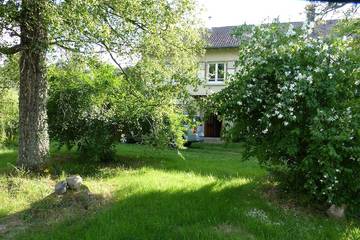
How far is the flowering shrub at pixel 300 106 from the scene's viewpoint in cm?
638

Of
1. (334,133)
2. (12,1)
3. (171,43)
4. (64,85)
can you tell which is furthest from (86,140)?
(334,133)

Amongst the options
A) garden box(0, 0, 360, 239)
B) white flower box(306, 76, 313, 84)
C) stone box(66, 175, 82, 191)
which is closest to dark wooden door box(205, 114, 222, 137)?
garden box(0, 0, 360, 239)

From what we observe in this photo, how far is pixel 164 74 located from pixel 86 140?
2.62 metres

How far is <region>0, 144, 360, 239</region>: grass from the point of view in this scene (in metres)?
5.91

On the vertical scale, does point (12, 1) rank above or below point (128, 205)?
above

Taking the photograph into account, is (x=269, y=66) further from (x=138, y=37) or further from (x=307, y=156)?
(x=138, y=37)

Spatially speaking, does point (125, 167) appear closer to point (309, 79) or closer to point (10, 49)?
point (10, 49)

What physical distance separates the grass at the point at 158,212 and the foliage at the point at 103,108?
1716mm

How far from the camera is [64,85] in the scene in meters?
10.7

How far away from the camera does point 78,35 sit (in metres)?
8.59

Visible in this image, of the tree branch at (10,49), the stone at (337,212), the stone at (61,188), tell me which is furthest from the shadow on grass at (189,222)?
the tree branch at (10,49)

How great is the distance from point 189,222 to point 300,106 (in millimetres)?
2529

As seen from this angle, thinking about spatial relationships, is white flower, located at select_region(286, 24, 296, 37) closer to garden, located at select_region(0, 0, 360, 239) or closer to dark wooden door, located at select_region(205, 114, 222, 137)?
garden, located at select_region(0, 0, 360, 239)

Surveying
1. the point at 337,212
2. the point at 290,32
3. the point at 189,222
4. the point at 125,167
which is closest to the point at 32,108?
the point at 125,167
